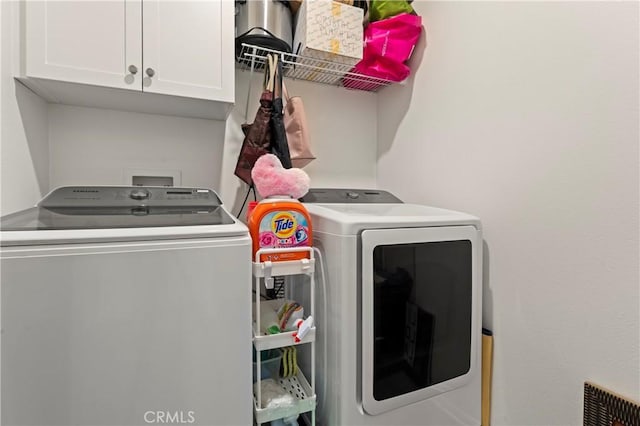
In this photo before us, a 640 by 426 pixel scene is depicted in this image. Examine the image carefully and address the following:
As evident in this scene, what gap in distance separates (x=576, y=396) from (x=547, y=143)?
2.88ft

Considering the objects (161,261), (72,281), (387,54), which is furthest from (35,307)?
(387,54)

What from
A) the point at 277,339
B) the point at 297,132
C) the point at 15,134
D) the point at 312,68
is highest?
the point at 312,68

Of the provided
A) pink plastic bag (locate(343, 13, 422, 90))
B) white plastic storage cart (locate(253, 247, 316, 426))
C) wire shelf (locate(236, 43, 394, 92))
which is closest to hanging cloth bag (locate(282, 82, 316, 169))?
wire shelf (locate(236, 43, 394, 92))

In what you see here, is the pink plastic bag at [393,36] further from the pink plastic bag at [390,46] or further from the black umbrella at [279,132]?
the black umbrella at [279,132]

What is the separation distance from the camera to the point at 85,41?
108cm

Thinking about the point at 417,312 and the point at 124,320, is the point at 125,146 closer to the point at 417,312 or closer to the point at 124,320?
the point at 124,320

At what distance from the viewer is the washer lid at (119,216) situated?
762mm

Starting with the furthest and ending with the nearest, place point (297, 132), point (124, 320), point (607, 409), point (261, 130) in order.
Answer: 1. point (297, 132)
2. point (261, 130)
3. point (607, 409)
4. point (124, 320)

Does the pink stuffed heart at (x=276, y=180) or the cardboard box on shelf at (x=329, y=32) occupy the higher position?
the cardboard box on shelf at (x=329, y=32)

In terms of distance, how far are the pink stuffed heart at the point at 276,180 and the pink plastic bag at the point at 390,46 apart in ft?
2.79

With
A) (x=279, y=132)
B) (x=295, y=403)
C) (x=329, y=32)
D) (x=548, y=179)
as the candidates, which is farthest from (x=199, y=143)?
(x=548, y=179)

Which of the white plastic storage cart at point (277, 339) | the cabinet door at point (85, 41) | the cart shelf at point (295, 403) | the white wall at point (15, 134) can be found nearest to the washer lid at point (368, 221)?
the white plastic storage cart at point (277, 339)

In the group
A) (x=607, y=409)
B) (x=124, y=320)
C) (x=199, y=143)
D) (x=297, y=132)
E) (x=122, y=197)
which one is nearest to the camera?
(x=124, y=320)

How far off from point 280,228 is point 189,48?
82 cm
